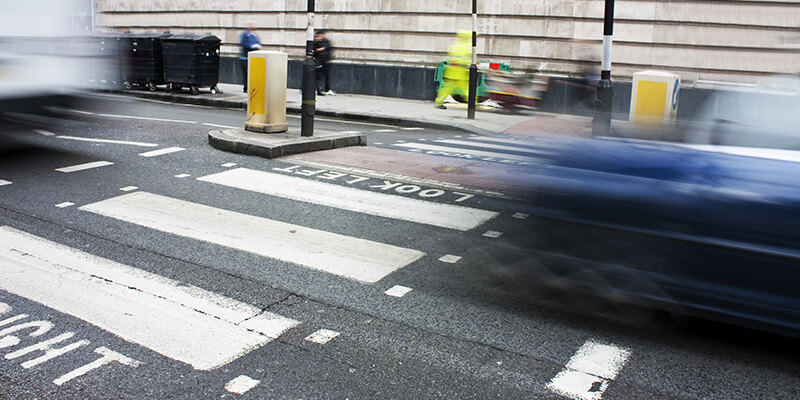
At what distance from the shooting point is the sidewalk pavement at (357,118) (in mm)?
9820

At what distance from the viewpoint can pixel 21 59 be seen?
822 cm

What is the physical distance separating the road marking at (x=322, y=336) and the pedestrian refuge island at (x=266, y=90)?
22.2 feet

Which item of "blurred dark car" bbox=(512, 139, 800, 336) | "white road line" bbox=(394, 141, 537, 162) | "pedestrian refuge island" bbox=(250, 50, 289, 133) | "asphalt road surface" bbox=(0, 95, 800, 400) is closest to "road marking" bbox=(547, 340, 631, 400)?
"asphalt road surface" bbox=(0, 95, 800, 400)

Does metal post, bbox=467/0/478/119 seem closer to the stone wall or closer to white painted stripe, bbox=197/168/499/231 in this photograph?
the stone wall

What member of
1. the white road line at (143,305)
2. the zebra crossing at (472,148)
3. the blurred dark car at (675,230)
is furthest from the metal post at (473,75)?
the white road line at (143,305)

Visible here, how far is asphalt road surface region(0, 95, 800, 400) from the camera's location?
371cm

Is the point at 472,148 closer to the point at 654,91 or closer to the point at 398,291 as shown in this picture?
the point at 654,91

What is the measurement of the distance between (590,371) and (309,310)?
5.71 feet

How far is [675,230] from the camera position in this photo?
4.01 metres

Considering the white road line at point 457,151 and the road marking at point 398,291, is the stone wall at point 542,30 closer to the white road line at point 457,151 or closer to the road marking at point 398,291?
the white road line at point 457,151

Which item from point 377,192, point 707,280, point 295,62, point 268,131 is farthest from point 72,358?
point 295,62

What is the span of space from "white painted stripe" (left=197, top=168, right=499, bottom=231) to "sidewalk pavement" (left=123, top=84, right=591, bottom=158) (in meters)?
1.09

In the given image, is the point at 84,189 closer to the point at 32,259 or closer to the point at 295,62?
the point at 32,259

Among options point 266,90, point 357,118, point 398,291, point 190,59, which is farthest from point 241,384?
point 190,59
